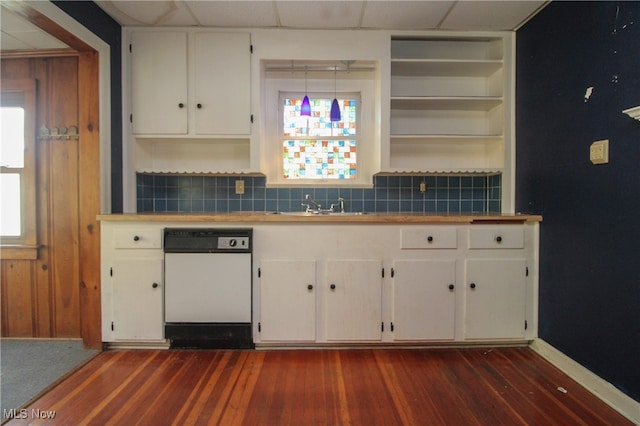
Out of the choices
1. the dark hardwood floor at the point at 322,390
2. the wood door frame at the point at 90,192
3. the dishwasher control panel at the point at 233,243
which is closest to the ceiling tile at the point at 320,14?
the wood door frame at the point at 90,192

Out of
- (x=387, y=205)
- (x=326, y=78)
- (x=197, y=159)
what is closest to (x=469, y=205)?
(x=387, y=205)

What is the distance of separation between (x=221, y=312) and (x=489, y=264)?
183 cm

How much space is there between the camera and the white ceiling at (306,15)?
201cm

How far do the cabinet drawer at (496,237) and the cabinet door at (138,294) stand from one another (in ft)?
6.94

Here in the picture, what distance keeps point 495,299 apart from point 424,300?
1.61 ft

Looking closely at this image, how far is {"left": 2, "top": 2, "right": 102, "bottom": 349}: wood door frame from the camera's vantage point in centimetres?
205

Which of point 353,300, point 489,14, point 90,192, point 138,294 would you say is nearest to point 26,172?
point 90,192

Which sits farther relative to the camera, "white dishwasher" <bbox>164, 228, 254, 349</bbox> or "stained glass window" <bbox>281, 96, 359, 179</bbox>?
"stained glass window" <bbox>281, 96, 359, 179</bbox>

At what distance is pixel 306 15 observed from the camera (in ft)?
7.00

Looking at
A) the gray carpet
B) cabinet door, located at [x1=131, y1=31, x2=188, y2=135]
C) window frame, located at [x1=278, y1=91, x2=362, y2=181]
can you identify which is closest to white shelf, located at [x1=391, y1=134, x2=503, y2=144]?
window frame, located at [x1=278, y1=91, x2=362, y2=181]

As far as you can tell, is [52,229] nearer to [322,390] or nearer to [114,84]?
[114,84]

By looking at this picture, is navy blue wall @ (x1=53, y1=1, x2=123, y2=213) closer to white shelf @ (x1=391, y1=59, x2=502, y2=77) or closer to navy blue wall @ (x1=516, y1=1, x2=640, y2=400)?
white shelf @ (x1=391, y1=59, x2=502, y2=77)

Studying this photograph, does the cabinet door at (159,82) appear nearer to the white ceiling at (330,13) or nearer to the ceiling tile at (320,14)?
the white ceiling at (330,13)

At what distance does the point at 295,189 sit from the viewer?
8.65ft
